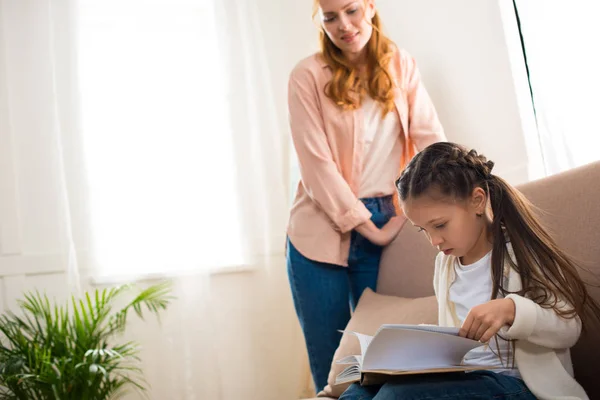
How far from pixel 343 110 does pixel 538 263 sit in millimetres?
1010

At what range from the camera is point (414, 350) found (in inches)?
50.0

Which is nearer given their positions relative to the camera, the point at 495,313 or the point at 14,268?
the point at 495,313

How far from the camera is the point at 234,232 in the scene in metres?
3.52

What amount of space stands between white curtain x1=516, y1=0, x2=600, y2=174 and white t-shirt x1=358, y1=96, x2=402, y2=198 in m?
0.45

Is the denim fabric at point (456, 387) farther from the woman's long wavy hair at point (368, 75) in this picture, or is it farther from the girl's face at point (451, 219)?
the woman's long wavy hair at point (368, 75)

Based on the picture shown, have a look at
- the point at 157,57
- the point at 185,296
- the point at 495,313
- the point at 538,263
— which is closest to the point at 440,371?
the point at 495,313

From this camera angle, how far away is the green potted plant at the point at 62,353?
2771 mm

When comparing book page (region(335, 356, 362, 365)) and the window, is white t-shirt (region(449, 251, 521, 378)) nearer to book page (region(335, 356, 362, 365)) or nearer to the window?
book page (region(335, 356, 362, 365))

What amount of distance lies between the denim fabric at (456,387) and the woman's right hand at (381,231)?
0.90 m

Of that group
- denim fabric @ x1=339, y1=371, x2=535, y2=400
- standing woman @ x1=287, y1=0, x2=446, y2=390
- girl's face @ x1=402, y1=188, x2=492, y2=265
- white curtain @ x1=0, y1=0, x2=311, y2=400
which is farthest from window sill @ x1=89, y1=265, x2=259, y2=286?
denim fabric @ x1=339, y1=371, x2=535, y2=400

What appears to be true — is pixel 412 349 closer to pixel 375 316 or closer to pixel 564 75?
pixel 375 316

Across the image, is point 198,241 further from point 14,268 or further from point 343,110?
point 343,110

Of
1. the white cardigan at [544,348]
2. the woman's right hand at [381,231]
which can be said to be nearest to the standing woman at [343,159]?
the woman's right hand at [381,231]

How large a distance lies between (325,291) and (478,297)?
803 mm
